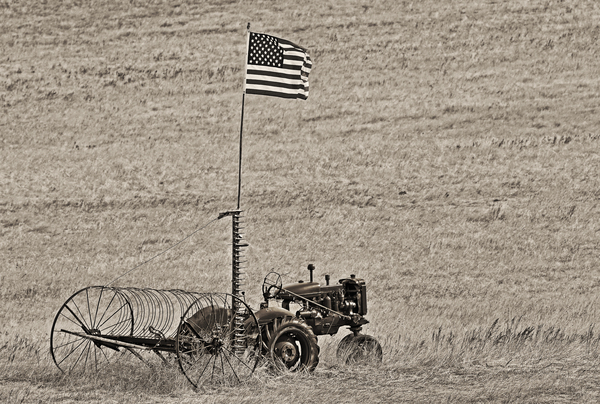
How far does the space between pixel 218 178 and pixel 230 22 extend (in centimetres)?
1162

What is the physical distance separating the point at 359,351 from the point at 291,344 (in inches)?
54.5

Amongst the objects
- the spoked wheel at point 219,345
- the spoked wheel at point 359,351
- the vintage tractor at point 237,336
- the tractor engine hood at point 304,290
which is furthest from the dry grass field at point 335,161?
the spoked wheel at point 219,345

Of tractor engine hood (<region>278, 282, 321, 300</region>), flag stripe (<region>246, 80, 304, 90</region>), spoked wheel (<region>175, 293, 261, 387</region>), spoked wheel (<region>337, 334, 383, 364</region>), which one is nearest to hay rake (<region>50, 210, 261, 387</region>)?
spoked wheel (<region>175, 293, 261, 387</region>)

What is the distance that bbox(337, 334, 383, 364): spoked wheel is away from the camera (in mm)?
13164

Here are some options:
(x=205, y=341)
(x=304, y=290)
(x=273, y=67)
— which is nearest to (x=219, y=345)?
(x=205, y=341)

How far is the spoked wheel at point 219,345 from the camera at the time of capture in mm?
11633

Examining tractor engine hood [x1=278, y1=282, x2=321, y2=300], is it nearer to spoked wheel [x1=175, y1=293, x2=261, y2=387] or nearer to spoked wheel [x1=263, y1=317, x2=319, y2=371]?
spoked wheel [x1=263, y1=317, x2=319, y2=371]

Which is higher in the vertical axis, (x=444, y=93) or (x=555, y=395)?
(x=444, y=93)

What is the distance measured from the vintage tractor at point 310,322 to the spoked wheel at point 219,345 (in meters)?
0.21

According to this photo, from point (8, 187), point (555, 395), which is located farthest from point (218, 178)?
point (555, 395)

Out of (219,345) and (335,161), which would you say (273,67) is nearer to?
(219,345)

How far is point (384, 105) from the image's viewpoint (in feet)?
114

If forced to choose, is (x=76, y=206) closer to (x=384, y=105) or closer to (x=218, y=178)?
(x=218, y=178)

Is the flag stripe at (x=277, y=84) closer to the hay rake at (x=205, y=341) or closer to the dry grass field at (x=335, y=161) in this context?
the hay rake at (x=205, y=341)
